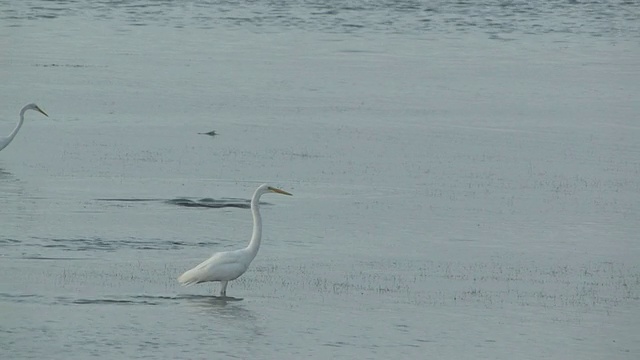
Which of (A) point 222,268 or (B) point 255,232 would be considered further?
(B) point 255,232

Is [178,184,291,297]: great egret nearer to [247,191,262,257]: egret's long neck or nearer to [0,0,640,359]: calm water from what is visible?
[247,191,262,257]: egret's long neck

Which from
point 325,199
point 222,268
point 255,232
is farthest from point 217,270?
point 325,199

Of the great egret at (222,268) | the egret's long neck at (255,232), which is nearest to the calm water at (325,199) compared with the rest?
the great egret at (222,268)

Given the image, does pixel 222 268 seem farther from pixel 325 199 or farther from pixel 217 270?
pixel 325 199

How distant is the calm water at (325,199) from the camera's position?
14477 millimetres

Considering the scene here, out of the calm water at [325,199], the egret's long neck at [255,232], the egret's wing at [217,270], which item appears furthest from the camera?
the egret's long neck at [255,232]

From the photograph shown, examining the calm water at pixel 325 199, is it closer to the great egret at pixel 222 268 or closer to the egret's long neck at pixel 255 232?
the great egret at pixel 222 268

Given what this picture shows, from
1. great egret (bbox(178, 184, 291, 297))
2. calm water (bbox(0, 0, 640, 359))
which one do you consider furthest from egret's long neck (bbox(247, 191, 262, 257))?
calm water (bbox(0, 0, 640, 359))

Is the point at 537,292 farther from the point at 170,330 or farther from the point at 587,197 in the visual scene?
the point at 587,197

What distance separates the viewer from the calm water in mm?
14477

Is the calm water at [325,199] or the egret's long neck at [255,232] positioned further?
the egret's long neck at [255,232]

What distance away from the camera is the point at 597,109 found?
101 ft

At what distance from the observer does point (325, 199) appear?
21094mm

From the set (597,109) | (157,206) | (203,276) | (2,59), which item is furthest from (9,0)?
(203,276)
